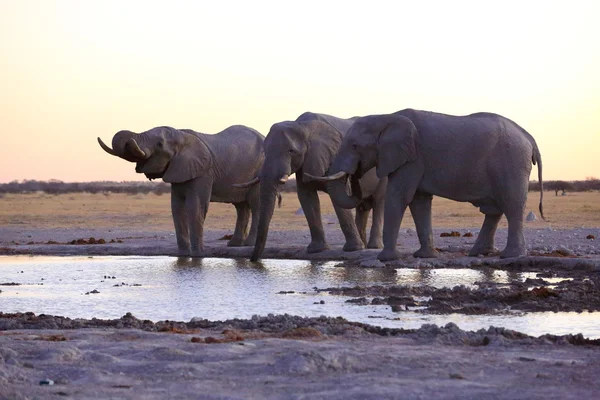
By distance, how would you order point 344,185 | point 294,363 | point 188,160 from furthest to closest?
point 188,160 → point 344,185 → point 294,363

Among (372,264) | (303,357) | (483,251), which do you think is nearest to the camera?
(303,357)

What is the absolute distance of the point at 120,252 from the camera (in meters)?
22.9

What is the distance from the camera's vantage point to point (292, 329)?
987cm

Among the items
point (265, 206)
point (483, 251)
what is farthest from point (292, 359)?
point (265, 206)

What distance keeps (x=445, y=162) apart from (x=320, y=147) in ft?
9.88

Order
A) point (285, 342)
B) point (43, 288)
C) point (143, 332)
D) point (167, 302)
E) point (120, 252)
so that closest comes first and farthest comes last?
point (285, 342) → point (143, 332) → point (167, 302) → point (43, 288) → point (120, 252)

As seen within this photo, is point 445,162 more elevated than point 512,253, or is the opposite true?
point 445,162

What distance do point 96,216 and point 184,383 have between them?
3718 cm

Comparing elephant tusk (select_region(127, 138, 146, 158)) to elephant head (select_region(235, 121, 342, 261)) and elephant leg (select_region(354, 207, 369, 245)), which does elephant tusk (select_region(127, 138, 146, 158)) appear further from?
elephant leg (select_region(354, 207, 369, 245))

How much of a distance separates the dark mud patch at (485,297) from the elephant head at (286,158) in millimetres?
5665

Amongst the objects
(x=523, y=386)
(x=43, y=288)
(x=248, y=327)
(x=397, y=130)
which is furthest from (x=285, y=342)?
(x=397, y=130)

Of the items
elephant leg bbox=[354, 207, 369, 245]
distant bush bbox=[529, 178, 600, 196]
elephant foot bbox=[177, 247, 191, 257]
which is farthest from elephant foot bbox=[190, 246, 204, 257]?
distant bush bbox=[529, 178, 600, 196]

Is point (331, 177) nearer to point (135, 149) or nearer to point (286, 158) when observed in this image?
point (286, 158)

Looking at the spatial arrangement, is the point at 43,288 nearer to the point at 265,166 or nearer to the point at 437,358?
the point at 265,166
